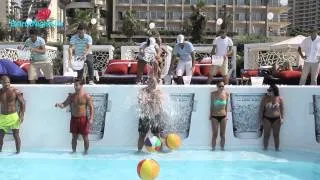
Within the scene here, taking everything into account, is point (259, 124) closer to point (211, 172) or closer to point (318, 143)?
point (318, 143)

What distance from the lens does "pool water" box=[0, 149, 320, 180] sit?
8.81 meters

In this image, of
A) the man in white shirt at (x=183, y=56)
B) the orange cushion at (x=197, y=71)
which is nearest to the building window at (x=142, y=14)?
the orange cushion at (x=197, y=71)

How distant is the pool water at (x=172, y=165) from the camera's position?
881 cm

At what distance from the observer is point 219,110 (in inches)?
430

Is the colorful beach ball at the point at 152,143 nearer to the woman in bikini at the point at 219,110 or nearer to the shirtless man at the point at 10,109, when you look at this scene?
the woman in bikini at the point at 219,110

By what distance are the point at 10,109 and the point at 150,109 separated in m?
2.67

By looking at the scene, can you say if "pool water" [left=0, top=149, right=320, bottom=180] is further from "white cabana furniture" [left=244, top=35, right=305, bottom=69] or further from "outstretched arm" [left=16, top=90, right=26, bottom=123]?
"white cabana furniture" [left=244, top=35, right=305, bottom=69]

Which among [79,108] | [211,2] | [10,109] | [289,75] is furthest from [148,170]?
[211,2]

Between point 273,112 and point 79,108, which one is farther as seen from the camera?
point 273,112

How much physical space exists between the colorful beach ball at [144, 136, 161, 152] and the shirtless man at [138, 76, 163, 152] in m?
0.47

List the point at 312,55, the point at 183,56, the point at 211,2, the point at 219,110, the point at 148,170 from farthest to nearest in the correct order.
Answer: the point at 211,2
the point at 183,56
the point at 312,55
the point at 219,110
the point at 148,170

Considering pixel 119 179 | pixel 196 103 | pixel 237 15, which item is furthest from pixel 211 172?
pixel 237 15

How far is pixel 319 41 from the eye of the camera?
1290 centimetres

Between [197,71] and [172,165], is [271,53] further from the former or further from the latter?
[172,165]
